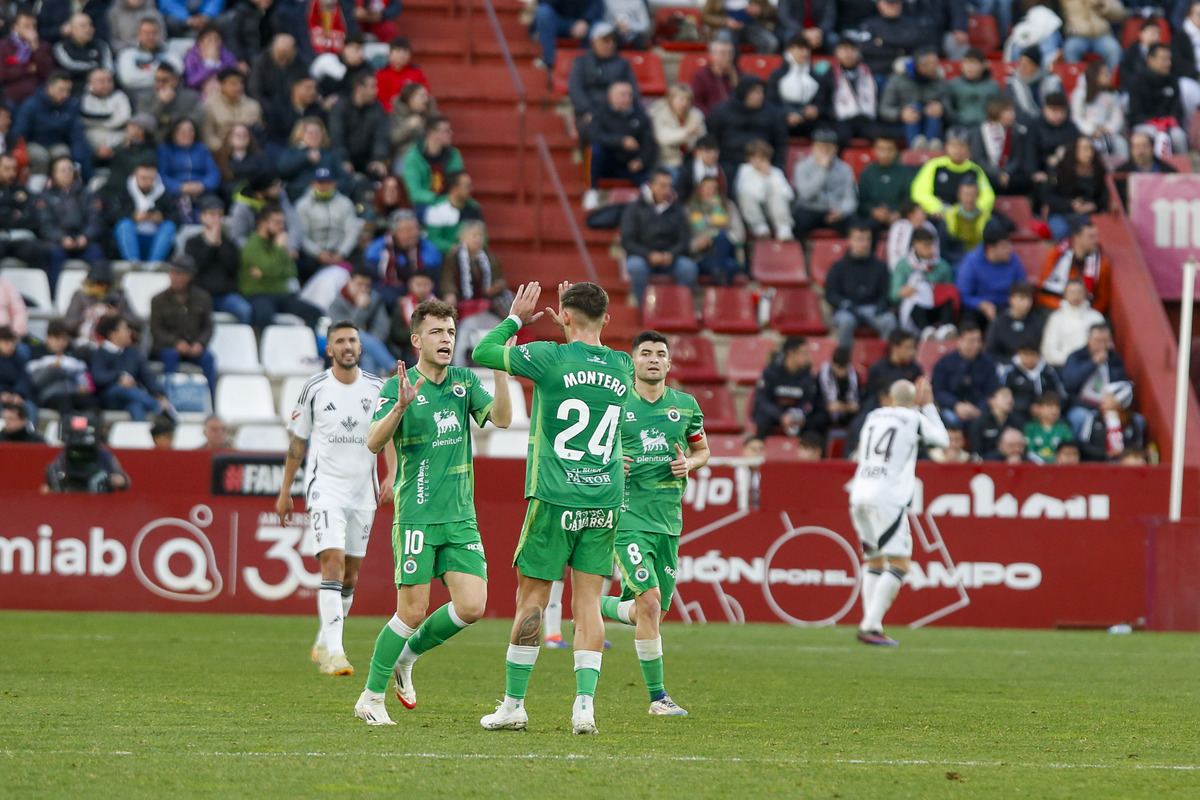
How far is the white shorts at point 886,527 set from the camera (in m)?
15.8

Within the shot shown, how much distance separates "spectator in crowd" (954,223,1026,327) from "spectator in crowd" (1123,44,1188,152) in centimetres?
406

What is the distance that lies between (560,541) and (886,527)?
772 centimetres

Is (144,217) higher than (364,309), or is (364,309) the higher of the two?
(144,217)

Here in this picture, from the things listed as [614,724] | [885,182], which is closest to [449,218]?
[885,182]

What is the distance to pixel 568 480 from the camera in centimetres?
858

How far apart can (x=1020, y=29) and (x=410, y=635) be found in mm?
19514

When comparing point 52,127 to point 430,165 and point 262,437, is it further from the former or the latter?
point 262,437

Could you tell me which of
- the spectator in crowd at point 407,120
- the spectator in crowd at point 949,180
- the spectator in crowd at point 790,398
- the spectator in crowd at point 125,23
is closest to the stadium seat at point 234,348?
the spectator in crowd at point 407,120

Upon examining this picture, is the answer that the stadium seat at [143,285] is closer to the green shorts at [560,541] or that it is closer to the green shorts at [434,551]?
the green shorts at [434,551]

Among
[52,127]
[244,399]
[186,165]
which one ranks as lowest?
[244,399]

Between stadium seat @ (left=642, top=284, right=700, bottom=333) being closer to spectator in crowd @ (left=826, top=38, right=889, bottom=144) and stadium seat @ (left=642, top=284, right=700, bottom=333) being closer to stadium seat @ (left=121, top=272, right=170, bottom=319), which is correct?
spectator in crowd @ (left=826, top=38, right=889, bottom=144)

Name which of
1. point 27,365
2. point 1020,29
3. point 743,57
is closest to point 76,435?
point 27,365

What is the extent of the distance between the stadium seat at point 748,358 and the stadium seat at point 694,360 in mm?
197

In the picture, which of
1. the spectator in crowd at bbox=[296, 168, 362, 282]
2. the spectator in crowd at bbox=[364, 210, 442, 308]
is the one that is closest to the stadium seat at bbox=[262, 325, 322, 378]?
the spectator in crowd at bbox=[364, 210, 442, 308]
